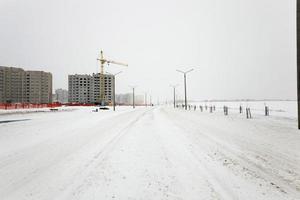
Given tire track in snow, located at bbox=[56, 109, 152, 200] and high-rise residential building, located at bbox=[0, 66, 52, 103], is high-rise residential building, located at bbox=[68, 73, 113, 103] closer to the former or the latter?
high-rise residential building, located at bbox=[0, 66, 52, 103]

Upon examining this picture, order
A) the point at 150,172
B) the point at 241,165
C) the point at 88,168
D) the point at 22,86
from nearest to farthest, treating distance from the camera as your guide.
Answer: the point at 150,172, the point at 88,168, the point at 241,165, the point at 22,86

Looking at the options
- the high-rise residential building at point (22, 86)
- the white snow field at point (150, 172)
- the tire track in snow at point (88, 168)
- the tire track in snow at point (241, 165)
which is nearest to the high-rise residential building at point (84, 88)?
the high-rise residential building at point (22, 86)

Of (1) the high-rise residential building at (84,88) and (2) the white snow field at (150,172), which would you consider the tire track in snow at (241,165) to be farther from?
(1) the high-rise residential building at (84,88)

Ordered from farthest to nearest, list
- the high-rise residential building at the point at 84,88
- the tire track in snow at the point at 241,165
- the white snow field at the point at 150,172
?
the high-rise residential building at the point at 84,88
the tire track in snow at the point at 241,165
the white snow field at the point at 150,172

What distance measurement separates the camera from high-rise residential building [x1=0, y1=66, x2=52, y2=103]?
519ft

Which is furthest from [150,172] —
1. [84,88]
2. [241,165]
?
[84,88]

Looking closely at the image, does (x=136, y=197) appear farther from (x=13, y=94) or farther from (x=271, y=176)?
(x=13, y=94)

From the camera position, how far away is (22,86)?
16025cm

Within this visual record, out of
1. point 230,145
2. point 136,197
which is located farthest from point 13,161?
point 230,145

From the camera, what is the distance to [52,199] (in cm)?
416

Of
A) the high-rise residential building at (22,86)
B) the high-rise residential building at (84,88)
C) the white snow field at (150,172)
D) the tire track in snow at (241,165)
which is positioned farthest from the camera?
the high-rise residential building at (84,88)

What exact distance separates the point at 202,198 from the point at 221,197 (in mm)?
361

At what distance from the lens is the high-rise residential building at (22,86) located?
15825 centimetres

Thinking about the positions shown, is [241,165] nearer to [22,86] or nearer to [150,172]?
[150,172]
